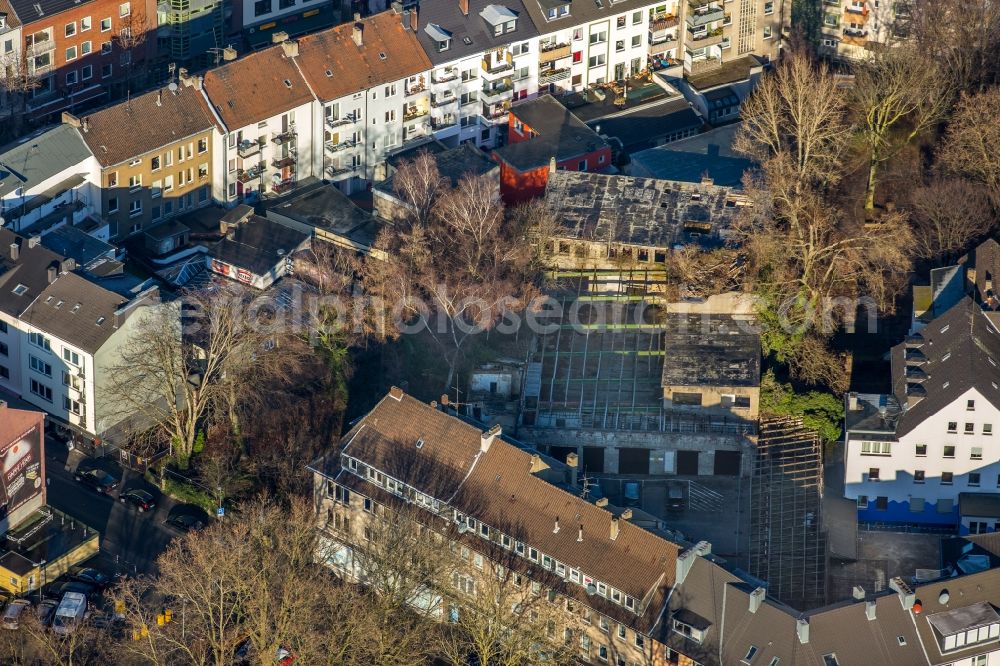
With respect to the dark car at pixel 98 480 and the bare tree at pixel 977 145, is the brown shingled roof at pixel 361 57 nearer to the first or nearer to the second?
the dark car at pixel 98 480

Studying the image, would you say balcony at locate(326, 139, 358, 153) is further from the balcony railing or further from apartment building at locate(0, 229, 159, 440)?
apartment building at locate(0, 229, 159, 440)

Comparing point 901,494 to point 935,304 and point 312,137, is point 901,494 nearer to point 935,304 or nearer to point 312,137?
point 935,304

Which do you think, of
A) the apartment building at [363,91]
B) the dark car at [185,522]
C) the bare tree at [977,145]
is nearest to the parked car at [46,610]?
the dark car at [185,522]

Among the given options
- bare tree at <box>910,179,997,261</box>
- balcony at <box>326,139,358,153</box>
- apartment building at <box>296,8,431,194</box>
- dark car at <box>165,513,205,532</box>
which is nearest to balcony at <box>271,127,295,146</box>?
apartment building at <box>296,8,431,194</box>

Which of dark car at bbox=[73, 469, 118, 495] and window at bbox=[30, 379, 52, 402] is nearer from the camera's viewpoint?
dark car at bbox=[73, 469, 118, 495]

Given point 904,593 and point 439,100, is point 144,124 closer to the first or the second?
point 439,100

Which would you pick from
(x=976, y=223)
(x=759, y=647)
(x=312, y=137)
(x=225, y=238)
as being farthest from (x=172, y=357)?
(x=976, y=223)

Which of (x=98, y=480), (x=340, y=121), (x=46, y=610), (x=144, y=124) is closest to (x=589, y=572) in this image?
(x=46, y=610)
